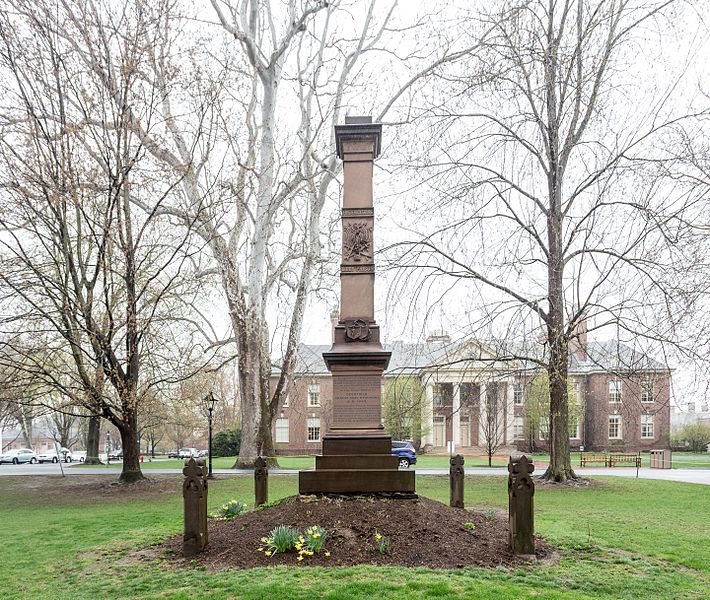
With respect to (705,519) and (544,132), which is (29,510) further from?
(544,132)

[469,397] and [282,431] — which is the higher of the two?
[469,397]

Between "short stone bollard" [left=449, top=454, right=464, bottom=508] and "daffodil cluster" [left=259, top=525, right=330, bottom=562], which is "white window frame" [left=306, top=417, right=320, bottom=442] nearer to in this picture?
"short stone bollard" [left=449, top=454, right=464, bottom=508]

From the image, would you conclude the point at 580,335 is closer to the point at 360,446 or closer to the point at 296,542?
the point at 360,446

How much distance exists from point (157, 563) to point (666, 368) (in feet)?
44.6

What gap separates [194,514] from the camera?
25.9 ft

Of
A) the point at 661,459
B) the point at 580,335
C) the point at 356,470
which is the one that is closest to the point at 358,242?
the point at 356,470

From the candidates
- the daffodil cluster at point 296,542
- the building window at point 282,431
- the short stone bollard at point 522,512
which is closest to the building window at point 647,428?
the building window at point 282,431

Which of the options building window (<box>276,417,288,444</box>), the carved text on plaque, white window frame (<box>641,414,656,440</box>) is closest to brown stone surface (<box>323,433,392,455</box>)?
the carved text on plaque

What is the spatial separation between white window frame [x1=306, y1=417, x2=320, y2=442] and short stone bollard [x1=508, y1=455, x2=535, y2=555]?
46496 millimetres

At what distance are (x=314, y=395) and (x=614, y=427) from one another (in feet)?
87.2

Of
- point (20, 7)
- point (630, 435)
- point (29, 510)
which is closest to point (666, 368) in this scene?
point (29, 510)

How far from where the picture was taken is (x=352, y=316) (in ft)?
34.1

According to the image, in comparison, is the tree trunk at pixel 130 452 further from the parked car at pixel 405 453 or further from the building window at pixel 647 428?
the building window at pixel 647 428

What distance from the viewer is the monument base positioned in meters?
9.31
